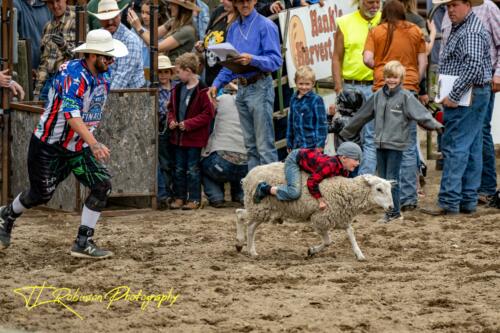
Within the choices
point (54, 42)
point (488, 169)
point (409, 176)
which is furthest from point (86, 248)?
point (488, 169)

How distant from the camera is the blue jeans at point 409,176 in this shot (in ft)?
37.3

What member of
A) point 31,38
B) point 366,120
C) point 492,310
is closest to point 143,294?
point 492,310

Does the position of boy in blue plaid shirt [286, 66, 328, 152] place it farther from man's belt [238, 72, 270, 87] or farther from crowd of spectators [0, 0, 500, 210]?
man's belt [238, 72, 270, 87]

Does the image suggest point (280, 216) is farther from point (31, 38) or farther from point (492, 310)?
point (31, 38)

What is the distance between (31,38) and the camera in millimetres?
13000

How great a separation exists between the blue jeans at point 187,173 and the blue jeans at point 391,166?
1930 mm

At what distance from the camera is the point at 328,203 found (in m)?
9.04

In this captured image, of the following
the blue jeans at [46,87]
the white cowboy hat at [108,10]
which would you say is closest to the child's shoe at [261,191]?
the white cowboy hat at [108,10]

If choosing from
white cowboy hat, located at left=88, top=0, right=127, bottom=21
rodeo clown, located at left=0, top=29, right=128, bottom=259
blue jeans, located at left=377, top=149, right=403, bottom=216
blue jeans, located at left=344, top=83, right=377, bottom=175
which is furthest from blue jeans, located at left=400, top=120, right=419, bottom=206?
rodeo clown, located at left=0, top=29, right=128, bottom=259

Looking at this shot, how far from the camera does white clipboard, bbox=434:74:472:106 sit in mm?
11039

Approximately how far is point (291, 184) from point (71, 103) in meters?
1.74

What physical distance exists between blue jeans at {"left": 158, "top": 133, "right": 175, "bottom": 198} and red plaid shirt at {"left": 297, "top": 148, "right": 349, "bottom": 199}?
3039 mm

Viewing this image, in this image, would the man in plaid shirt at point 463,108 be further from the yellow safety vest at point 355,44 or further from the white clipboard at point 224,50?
the white clipboard at point 224,50

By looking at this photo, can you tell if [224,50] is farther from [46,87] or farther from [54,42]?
[46,87]
